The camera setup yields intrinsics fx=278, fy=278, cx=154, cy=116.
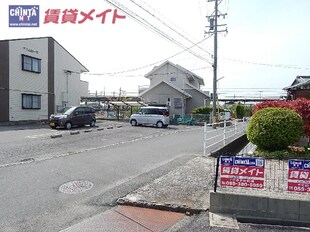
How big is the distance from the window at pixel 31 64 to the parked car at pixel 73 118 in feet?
22.0

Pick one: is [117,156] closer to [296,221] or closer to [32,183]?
[32,183]

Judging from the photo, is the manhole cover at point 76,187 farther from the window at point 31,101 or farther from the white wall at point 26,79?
the window at point 31,101

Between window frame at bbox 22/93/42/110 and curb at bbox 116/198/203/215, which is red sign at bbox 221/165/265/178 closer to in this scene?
curb at bbox 116/198/203/215

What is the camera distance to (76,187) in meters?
6.19

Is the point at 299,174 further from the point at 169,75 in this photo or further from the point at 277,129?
the point at 169,75

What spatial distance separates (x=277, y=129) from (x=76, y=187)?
22.4 ft

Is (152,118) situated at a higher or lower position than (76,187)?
higher

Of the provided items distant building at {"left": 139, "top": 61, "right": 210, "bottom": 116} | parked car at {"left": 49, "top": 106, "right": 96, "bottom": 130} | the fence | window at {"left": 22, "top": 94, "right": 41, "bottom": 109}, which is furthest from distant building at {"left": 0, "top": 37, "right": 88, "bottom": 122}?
the fence

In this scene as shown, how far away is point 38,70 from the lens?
25328 millimetres

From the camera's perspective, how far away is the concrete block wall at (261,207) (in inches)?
178

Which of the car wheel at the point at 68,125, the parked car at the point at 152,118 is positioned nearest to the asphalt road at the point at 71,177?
the car wheel at the point at 68,125

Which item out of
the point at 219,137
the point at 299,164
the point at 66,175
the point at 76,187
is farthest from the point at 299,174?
the point at 219,137

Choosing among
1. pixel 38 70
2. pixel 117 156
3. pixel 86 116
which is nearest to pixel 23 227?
pixel 117 156

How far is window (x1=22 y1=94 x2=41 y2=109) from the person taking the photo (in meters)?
24.1
